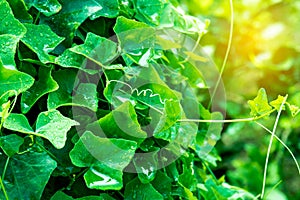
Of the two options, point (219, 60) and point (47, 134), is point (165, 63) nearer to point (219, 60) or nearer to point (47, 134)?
point (47, 134)

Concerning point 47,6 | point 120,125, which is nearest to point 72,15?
point 47,6

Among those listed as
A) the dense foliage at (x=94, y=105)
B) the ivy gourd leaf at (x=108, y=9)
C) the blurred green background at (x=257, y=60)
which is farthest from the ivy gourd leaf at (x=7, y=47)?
the blurred green background at (x=257, y=60)

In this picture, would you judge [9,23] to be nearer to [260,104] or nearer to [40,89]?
[40,89]

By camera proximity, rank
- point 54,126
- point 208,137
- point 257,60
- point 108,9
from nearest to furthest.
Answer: point 54,126 < point 108,9 < point 208,137 < point 257,60

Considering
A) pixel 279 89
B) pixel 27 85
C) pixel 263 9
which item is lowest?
pixel 279 89

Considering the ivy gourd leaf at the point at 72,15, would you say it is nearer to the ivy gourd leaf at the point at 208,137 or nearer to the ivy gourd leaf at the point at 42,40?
the ivy gourd leaf at the point at 42,40


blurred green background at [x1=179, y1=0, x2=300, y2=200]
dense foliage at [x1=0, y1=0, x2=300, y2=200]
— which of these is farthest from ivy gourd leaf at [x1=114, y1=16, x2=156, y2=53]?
blurred green background at [x1=179, y1=0, x2=300, y2=200]

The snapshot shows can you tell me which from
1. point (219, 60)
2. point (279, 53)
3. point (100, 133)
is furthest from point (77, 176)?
point (279, 53)
